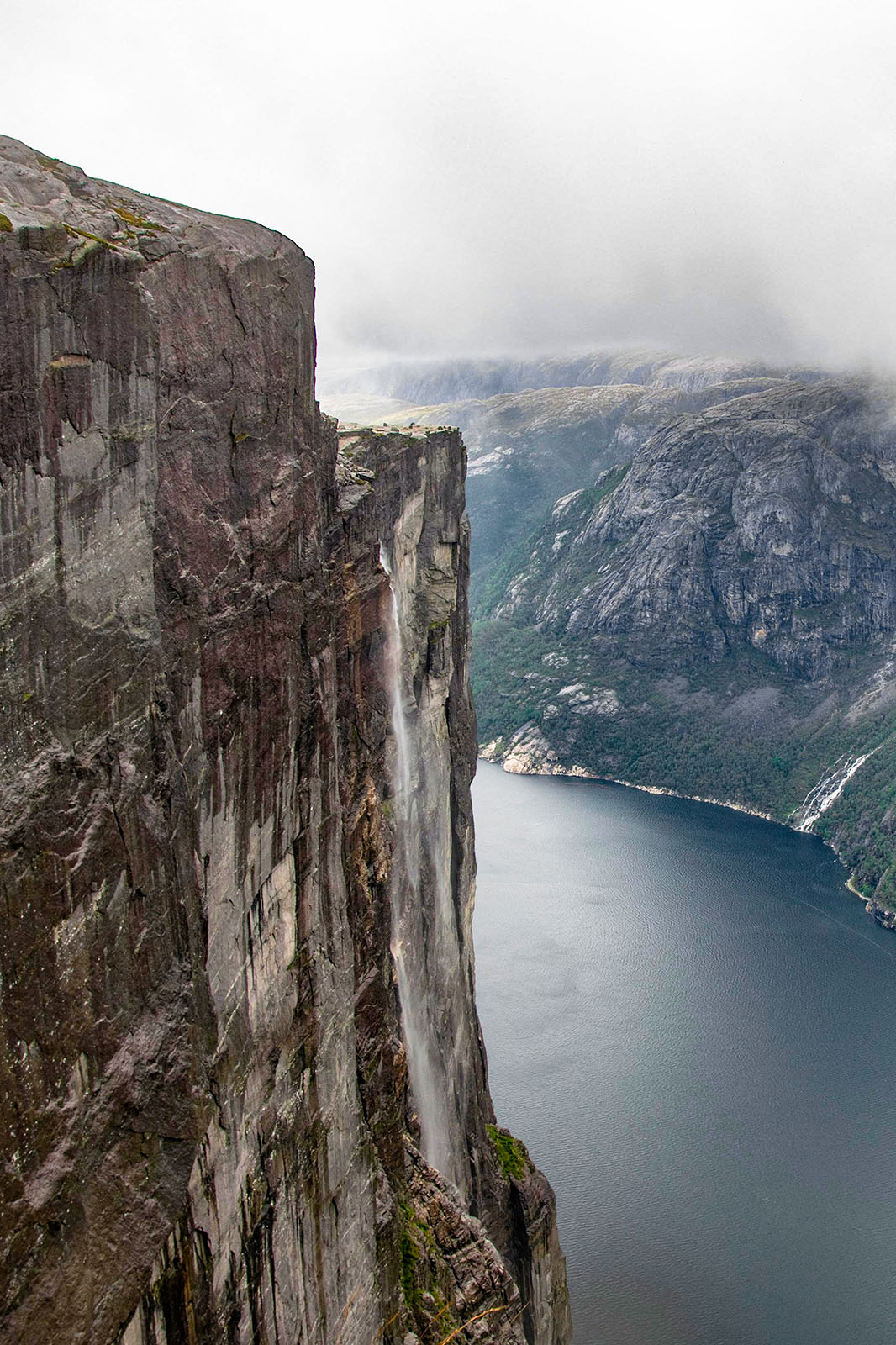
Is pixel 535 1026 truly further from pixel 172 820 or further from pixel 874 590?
pixel 874 590

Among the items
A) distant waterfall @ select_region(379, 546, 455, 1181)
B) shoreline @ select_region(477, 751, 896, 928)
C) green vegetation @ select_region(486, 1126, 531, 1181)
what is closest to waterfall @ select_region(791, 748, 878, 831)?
shoreline @ select_region(477, 751, 896, 928)

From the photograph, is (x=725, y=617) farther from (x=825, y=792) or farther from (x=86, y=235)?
(x=86, y=235)

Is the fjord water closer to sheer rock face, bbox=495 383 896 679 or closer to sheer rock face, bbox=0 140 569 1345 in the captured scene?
sheer rock face, bbox=0 140 569 1345

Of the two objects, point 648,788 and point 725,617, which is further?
point 725,617

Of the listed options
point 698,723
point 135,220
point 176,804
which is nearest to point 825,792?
point 698,723

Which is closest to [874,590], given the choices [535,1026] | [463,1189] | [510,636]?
[510,636]

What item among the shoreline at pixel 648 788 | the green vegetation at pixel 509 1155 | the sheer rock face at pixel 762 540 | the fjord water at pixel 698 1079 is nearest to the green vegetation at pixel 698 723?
the shoreline at pixel 648 788
